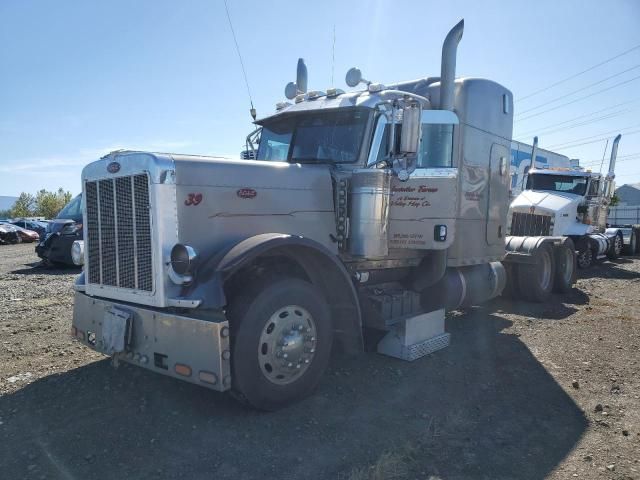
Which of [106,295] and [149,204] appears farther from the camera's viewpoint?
[106,295]

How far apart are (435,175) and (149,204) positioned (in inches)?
133

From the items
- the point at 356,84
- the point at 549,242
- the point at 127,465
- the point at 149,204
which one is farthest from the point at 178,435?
the point at 549,242

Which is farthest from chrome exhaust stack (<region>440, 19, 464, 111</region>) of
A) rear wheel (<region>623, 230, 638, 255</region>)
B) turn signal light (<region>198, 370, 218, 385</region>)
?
rear wheel (<region>623, 230, 638, 255</region>)


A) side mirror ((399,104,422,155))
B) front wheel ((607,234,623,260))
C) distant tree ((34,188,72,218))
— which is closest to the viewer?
side mirror ((399,104,422,155))

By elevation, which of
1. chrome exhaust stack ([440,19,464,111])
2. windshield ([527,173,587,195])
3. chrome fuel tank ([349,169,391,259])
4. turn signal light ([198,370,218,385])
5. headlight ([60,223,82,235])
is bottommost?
turn signal light ([198,370,218,385])

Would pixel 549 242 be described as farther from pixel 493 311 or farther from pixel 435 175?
pixel 435 175

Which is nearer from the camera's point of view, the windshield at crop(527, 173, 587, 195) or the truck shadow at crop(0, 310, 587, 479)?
the truck shadow at crop(0, 310, 587, 479)

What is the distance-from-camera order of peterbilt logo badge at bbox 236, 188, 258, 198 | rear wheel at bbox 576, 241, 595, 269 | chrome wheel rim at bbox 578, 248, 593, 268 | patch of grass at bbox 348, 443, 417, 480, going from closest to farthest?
patch of grass at bbox 348, 443, 417, 480 < peterbilt logo badge at bbox 236, 188, 258, 198 < rear wheel at bbox 576, 241, 595, 269 < chrome wheel rim at bbox 578, 248, 593, 268

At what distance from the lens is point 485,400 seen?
4.53 metres

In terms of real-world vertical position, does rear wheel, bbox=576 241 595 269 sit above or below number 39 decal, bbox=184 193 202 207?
below

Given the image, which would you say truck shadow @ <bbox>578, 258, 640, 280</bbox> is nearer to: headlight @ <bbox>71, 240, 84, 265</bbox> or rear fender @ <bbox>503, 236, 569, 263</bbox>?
rear fender @ <bbox>503, 236, 569, 263</bbox>

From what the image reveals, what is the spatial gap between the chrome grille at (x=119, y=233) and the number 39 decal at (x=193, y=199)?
308 millimetres

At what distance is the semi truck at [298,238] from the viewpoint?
383 centimetres

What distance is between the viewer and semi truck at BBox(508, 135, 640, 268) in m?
13.0
